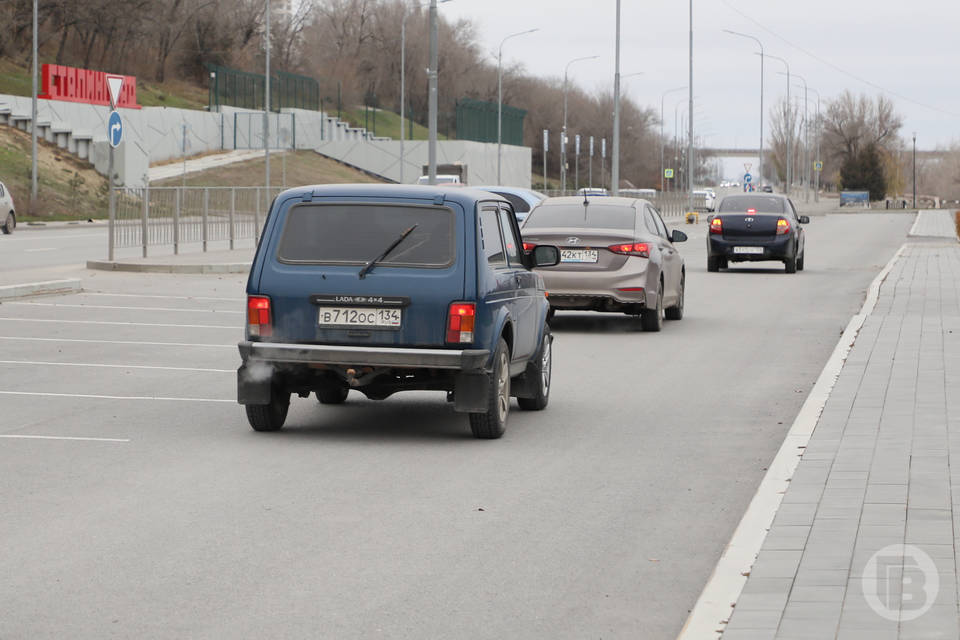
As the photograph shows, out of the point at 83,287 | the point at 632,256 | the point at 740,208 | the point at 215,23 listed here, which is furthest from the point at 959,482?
the point at 215,23

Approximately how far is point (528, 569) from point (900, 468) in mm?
2729

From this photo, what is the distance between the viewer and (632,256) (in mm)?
17281

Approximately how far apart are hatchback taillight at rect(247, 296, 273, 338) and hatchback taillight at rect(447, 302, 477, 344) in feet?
3.72

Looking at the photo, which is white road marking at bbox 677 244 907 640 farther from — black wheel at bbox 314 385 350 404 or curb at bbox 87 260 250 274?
curb at bbox 87 260 250 274

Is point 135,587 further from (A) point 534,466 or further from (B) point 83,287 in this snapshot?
(B) point 83,287

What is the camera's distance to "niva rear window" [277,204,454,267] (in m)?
9.53

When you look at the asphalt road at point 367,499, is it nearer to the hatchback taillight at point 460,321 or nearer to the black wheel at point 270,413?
the black wheel at point 270,413

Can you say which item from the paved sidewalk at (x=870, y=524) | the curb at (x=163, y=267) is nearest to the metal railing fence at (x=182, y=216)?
the curb at (x=163, y=267)

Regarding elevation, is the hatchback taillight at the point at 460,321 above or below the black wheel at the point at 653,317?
above

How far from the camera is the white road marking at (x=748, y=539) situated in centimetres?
530

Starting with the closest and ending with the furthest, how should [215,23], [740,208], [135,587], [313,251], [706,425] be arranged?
[135,587] → [313,251] → [706,425] → [740,208] → [215,23]

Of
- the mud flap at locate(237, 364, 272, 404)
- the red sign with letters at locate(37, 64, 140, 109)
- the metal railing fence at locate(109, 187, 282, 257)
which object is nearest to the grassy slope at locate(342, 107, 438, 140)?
the red sign with letters at locate(37, 64, 140, 109)

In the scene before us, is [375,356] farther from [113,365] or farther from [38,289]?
[38,289]

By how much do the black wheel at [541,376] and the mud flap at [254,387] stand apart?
7.07 ft
